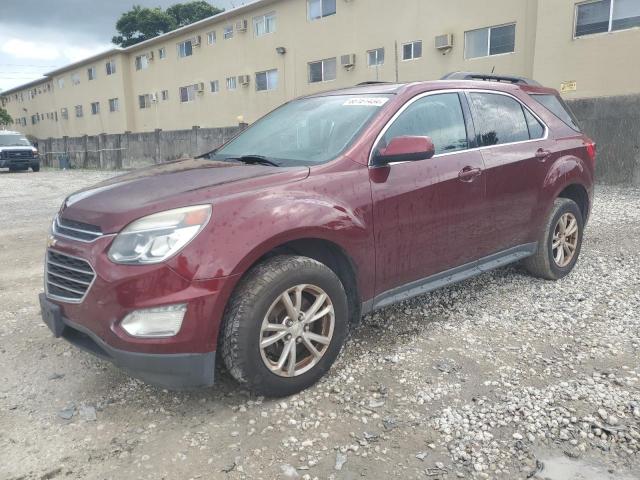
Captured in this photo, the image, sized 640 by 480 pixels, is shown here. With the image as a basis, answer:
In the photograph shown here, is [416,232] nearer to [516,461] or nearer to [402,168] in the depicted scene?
[402,168]

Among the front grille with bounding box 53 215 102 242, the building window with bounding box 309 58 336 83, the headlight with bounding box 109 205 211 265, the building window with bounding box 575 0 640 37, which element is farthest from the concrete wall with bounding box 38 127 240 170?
the headlight with bounding box 109 205 211 265

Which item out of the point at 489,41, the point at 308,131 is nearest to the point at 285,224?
the point at 308,131

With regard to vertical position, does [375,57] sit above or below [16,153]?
above

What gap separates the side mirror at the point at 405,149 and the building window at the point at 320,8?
19.4 meters

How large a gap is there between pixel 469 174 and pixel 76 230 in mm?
2602

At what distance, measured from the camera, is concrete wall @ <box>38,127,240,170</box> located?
63.5 ft

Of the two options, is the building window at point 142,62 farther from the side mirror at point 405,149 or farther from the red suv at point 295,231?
the side mirror at point 405,149

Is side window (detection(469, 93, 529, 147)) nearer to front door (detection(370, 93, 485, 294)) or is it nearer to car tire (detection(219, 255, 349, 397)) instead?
front door (detection(370, 93, 485, 294))

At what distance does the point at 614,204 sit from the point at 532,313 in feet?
19.1

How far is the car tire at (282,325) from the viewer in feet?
8.32

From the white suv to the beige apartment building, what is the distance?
8666mm

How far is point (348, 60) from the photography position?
20000 millimetres

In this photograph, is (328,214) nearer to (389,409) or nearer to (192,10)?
(389,409)

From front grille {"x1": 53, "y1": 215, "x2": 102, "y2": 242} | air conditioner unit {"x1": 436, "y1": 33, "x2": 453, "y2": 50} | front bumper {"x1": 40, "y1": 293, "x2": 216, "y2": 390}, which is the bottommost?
front bumper {"x1": 40, "y1": 293, "x2": 216, "y2": 390}
